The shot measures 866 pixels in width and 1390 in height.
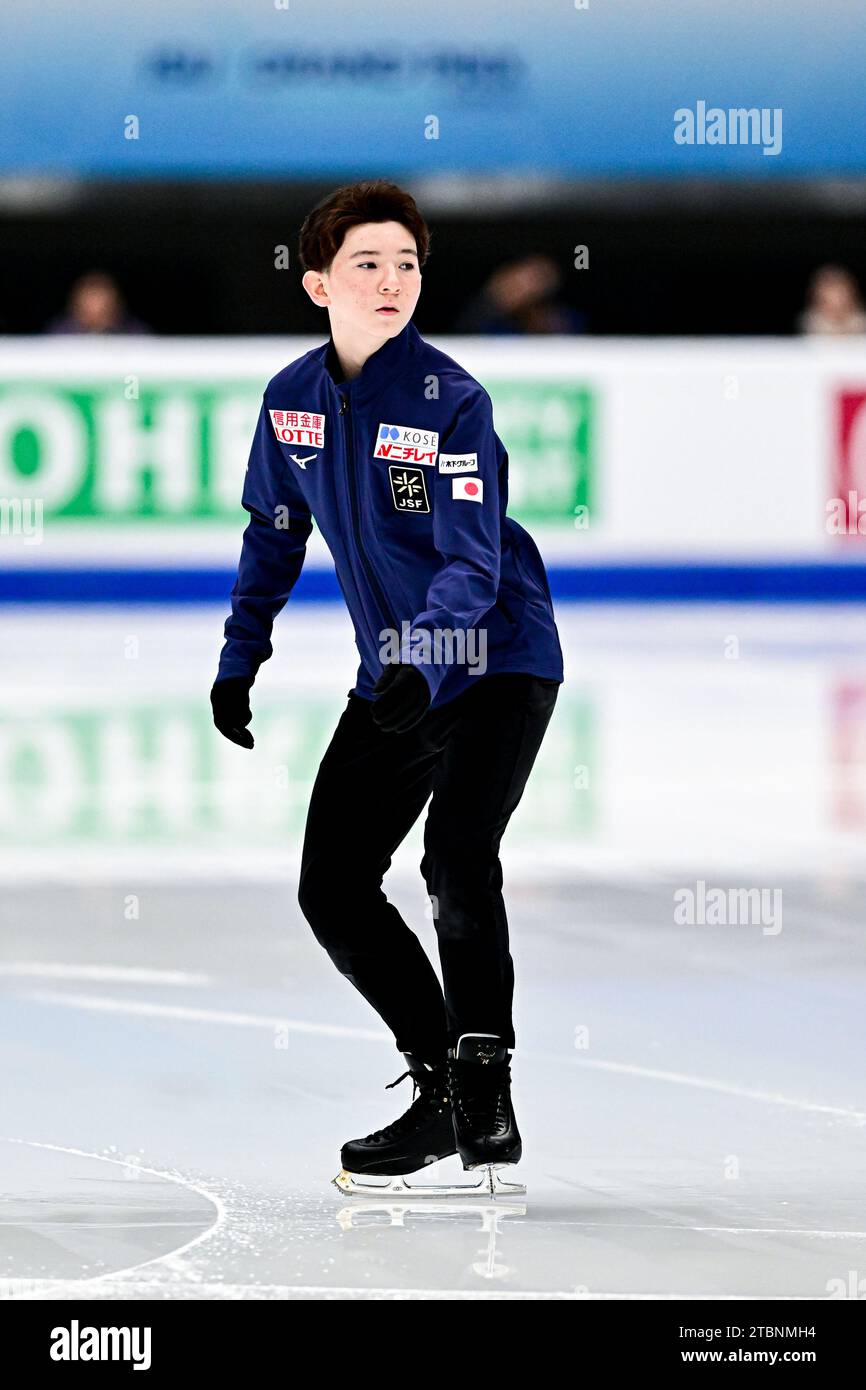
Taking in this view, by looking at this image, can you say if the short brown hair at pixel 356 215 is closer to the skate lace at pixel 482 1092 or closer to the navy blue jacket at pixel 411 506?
the navy blue jacket at pixel 411 506

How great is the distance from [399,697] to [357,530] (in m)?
0.36

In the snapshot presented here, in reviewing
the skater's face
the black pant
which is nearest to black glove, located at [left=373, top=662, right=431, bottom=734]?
the black pant

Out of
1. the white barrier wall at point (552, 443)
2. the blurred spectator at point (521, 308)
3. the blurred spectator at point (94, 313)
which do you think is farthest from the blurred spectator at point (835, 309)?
the blurred spectator at point (94, 313)

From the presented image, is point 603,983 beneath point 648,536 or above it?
beneath

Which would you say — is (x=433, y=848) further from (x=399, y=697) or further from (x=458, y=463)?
(x=458, y=463)

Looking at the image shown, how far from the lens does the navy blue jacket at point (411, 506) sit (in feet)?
10.9

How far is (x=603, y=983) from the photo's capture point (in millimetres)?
4852

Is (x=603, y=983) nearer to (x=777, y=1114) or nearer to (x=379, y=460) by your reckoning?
(x=777, y=1114)

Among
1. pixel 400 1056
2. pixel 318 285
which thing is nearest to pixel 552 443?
pixel 400 1056

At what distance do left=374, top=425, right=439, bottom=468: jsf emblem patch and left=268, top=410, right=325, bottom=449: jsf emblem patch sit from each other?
0.12 metres
